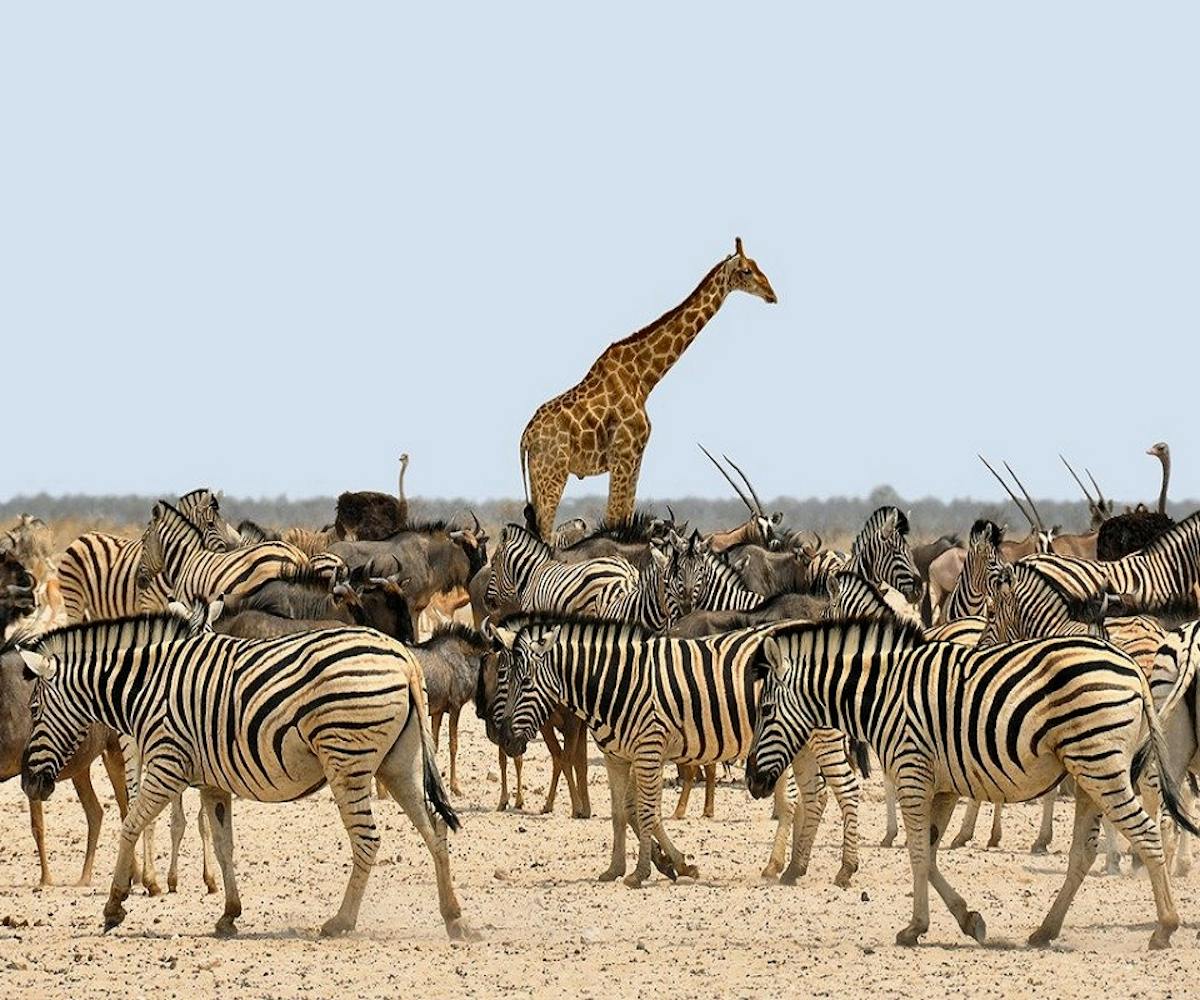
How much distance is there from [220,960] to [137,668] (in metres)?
1.57

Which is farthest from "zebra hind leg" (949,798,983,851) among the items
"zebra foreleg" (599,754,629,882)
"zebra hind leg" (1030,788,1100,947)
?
"zebra hind leg" (1030,788,1100,947)

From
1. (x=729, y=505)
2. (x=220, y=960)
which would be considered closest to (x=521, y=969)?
(x=220, y=960)

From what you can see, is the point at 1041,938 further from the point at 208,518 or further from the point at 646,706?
the point at 208,518

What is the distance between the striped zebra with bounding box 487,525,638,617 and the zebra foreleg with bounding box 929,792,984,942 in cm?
681

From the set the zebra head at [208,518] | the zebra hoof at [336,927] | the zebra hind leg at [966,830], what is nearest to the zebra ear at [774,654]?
the zebra hoof at [336,927]

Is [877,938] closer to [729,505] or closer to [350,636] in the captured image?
[350,636]

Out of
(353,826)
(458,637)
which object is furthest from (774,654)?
(458,637)

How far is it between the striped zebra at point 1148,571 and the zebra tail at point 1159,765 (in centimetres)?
722

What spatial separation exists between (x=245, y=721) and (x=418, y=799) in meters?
0.86

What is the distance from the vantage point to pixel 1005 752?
10562mm

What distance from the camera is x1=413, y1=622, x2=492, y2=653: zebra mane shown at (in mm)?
15609

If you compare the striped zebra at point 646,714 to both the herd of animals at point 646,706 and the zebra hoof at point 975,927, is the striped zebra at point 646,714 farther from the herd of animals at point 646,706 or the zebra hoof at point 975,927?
the zebra hoof at point 975,927

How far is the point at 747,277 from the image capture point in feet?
78.6

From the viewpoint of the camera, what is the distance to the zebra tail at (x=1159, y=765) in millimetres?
10359
